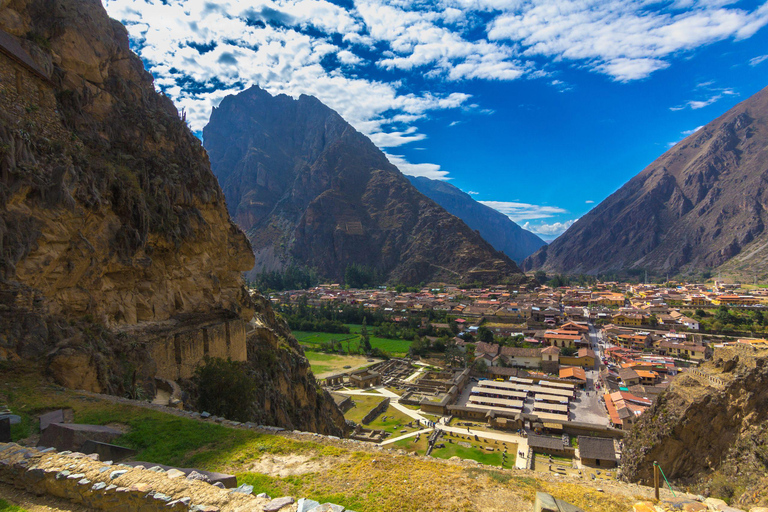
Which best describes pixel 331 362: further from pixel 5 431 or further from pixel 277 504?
pixel 277 504

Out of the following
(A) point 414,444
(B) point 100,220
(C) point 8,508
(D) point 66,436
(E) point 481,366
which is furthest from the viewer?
(E) point 481,366

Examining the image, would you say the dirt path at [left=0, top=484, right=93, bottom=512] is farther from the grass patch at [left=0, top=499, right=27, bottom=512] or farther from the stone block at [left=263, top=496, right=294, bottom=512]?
the stone block at [left=263, top=496, right=294, bottom=512]

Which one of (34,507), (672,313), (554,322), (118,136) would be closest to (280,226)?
(554,322)

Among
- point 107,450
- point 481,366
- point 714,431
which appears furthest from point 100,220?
point 481,366

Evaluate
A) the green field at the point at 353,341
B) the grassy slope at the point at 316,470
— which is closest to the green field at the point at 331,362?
the green field at the point at 353,341

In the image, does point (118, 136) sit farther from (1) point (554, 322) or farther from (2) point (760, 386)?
(1) point (554, 322)
